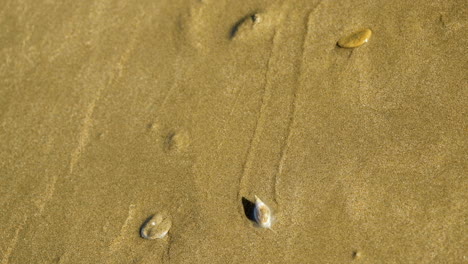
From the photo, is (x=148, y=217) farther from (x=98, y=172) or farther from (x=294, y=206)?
(x=294, y=206)

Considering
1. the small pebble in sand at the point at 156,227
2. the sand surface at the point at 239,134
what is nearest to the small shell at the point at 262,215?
the sand surface at the point at 239,134

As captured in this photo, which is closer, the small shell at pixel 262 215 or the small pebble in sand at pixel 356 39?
the small shell at pixel 262 215

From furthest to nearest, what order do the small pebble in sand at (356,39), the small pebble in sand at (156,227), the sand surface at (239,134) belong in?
the small pebble in sand at (356,39)
the small pebble in sand at (156,227)
the sand surface at (239,134)

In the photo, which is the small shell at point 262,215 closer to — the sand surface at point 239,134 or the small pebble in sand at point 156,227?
the sand surface at point 239,134

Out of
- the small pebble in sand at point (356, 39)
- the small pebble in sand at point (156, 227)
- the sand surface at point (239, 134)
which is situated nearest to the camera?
the sand surface at point (239, 134)

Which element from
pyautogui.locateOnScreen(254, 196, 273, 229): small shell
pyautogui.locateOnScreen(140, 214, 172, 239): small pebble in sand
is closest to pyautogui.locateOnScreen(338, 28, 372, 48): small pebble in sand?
pyautogui.locateOnScreen(254, 196, 273, 229): small shell

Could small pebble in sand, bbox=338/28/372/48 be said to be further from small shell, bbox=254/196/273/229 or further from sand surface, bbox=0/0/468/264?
small shell, bbox=254/196/273/229

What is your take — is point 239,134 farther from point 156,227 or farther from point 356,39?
point 356,39

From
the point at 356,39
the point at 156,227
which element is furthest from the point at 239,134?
the point at 356,39

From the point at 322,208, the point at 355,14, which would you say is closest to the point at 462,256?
the point at 322,208
